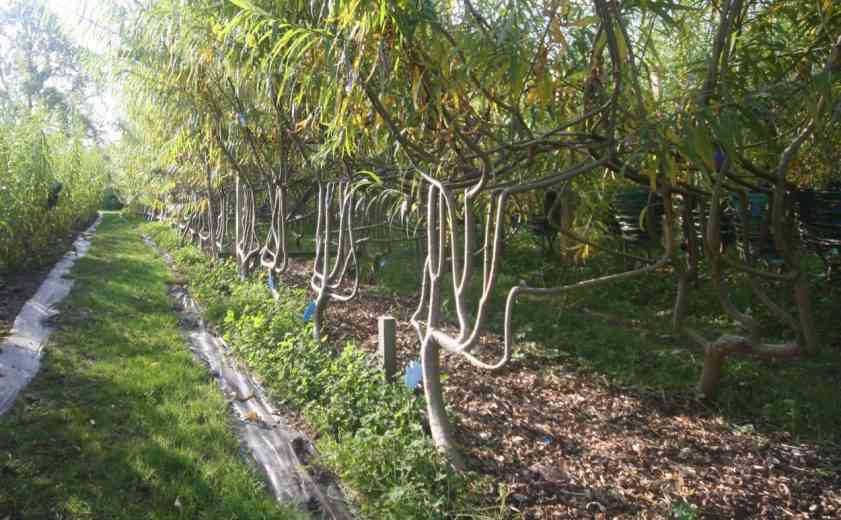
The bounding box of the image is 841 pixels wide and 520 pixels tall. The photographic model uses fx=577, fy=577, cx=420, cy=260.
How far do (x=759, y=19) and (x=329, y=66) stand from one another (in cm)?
Result: 167

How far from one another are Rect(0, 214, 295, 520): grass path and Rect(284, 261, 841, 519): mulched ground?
967 mm

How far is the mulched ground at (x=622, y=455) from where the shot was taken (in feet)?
6.86

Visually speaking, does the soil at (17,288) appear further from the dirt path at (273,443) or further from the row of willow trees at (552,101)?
the row of willow trees at (552,101)

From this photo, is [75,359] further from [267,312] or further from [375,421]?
[375,421]

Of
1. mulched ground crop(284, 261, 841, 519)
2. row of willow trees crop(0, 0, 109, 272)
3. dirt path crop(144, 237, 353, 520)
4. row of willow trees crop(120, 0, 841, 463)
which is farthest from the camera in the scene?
row of willow trees crop(0, 0, 109, 272)

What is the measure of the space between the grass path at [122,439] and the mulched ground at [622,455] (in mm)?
967

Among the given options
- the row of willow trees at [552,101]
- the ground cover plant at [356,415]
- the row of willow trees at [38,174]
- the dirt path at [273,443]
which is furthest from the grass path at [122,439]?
the row of willow trees at [38,174]

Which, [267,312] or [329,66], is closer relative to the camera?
[329,66]

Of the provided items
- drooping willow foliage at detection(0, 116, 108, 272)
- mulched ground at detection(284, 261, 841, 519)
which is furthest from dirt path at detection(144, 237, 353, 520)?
drooping willow foliage at detection(0, 116, 108, 272)

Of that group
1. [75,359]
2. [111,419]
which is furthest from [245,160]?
[111,419]

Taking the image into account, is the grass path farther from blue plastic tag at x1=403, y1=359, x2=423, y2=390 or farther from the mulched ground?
the mulched ground

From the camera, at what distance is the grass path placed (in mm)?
2131

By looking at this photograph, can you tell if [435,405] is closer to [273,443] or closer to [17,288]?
[273,443]

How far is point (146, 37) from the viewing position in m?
3.88
